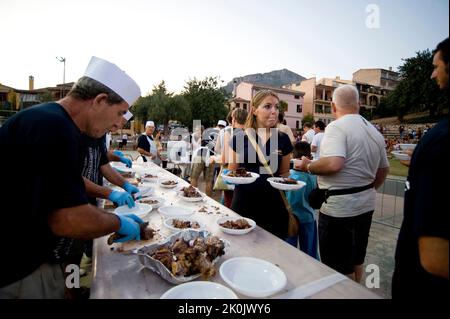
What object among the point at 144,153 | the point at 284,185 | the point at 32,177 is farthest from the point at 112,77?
the point at 144,153

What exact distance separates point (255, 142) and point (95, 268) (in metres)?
1.92

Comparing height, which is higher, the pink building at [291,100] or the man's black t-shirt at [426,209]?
the pink building at [291,100]

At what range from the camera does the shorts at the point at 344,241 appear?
2.41m

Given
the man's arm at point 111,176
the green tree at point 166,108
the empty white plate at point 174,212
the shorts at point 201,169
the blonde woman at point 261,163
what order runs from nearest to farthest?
the empty white plate at point 174,212 → the blonde woman at point 261,163 → the man's arm at point 111,176 → the shorts at point 201,169 → the green tree at point 166,108

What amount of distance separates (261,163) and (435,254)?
1928mm

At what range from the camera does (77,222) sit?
128 cm

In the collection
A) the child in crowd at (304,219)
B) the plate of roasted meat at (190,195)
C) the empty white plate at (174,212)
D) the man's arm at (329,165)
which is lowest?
the child in crowd at (304,219)

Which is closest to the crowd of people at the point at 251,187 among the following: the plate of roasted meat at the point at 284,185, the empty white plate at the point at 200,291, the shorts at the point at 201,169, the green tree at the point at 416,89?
the plate of roasted meat at the point at 284,185

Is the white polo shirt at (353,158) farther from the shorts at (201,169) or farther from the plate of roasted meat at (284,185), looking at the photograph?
the shorts at (201,169)

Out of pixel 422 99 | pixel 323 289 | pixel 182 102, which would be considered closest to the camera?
pixel 323 289

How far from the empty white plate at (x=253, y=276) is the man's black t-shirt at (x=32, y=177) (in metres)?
0.89

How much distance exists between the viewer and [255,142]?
9.16 feet
